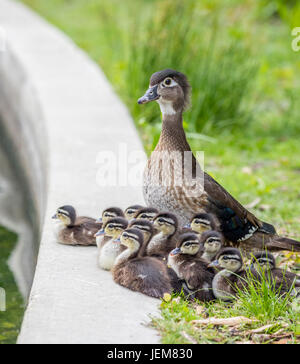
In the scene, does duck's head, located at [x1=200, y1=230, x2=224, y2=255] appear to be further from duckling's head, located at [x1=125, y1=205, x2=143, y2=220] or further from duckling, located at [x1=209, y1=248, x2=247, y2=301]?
duckling's head, located at [x1=125, y1=205, x2=143, y2=220]

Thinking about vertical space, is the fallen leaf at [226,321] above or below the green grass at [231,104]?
below

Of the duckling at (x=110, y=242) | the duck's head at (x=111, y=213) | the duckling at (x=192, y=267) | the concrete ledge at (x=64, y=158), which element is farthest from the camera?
the duck's head at (x=111, y=213)

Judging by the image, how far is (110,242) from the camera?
441cm

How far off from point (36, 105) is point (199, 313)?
458 cm

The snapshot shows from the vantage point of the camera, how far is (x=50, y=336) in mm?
3488

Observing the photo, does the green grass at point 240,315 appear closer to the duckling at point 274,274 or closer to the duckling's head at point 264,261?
the duckling at point 274,274

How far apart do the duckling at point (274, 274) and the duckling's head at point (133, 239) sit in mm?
664

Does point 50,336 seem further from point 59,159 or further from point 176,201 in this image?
point 59,159

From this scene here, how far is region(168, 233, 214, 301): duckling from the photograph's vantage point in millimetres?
4129

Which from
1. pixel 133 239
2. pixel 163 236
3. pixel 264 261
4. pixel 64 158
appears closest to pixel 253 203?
pixel 64 158

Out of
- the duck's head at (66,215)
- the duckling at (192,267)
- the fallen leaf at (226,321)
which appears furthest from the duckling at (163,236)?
the fallen leaf at (226,321)

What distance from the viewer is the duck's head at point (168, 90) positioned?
4.82m

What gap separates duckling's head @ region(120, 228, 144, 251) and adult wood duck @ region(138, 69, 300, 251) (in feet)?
1.65
